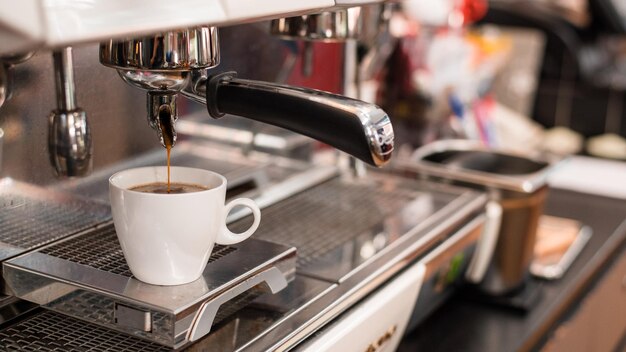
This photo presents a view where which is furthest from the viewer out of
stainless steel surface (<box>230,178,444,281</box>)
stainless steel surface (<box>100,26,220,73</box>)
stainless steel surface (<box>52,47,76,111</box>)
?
stainless steel surface (<box>230,178,444,281</box>)

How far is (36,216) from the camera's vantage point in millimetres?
774

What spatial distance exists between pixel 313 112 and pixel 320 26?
300mm

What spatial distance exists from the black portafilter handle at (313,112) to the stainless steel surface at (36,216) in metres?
0.21

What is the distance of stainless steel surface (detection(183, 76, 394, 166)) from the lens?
597 millimetres

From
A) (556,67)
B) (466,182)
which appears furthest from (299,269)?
(556,67)

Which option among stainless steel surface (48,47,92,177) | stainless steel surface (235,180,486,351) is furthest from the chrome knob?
stainless steel surface (235,180,486,351)

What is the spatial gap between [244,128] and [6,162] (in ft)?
1.26

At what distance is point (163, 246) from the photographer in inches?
25.8

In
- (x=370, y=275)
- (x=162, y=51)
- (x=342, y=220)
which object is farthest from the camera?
(x=342, y=220)

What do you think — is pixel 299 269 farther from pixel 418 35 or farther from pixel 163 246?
pixel 418 35

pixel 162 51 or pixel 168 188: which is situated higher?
pixel 162 51

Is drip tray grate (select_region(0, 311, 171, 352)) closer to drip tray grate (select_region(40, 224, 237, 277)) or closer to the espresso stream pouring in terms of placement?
drip tray grate (select_region(40, 224, 237, 277))

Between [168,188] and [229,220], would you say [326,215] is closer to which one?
[229,220]

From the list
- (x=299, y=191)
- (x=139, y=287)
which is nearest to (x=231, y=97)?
(x=139, y=287)
